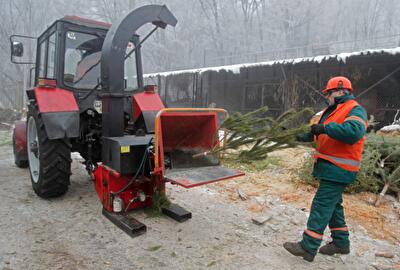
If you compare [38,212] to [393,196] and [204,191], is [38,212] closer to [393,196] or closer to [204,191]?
[204,191]

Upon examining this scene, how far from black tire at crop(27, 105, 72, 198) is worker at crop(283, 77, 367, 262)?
2813 mm

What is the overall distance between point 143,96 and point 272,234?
2.60 meters

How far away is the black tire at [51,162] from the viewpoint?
3.91m

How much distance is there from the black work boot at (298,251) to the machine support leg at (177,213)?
119 centimetres

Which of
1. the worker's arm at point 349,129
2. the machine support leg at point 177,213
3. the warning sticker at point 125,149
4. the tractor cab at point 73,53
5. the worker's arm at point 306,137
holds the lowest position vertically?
the machine support leg at point 177,213

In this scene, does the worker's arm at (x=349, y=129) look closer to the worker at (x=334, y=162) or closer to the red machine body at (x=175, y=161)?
the worker at (x=334, y=162)

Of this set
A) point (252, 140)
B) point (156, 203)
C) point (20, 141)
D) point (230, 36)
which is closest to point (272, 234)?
point (252, 140)

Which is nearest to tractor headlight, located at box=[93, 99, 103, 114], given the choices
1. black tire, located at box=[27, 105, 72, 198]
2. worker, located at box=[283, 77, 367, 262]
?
black tire, located at box=[27, 105, 72, 198]

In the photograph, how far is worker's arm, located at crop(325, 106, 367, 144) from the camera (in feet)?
8.61

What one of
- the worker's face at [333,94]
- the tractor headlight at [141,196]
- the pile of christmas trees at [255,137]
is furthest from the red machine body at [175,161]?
the worker's face at [333,94]

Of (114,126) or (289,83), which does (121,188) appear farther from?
(289,83)

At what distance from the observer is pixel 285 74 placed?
1055cm

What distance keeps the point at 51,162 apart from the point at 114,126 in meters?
1.00

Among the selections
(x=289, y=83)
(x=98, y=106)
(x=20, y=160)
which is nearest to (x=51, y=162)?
(x=98, y=106)
